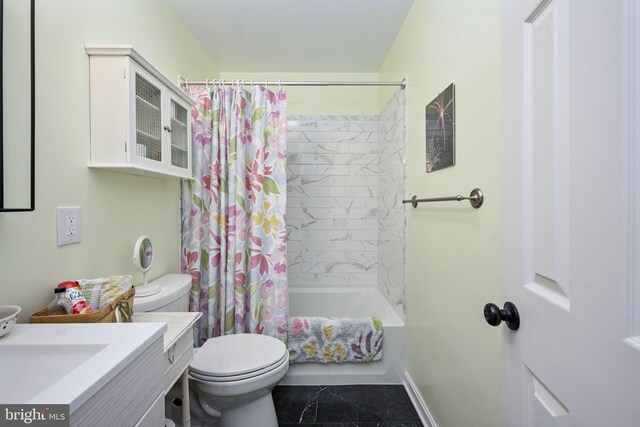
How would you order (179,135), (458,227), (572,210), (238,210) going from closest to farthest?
(572,210)
(458,227)
(179,135)
(238,210)

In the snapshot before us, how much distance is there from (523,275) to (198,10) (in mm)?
2276

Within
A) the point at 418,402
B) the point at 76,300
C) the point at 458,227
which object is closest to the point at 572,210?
the point at 458,227

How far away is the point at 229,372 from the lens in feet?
4.34

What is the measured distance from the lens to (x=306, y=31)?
6.95 feet

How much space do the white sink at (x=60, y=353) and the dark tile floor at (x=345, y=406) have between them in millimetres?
1294

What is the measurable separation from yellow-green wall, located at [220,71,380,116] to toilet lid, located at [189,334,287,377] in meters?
2.07

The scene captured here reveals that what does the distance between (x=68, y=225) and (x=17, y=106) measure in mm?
416

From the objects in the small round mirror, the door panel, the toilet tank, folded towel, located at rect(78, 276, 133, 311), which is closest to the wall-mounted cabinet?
the small round mirror

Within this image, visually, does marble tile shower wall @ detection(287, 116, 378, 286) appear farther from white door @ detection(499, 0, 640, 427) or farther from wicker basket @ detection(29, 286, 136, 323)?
white door @ detection(499, 0, 640, 427)

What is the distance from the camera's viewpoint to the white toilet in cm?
132

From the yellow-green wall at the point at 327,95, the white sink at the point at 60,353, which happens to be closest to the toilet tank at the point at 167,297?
the white sink at the point at 60,353

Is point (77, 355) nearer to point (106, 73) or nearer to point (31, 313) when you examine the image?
point (31, 313)

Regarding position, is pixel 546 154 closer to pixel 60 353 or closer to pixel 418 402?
pixel 60 353

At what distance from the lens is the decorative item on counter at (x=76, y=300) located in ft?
3.02
